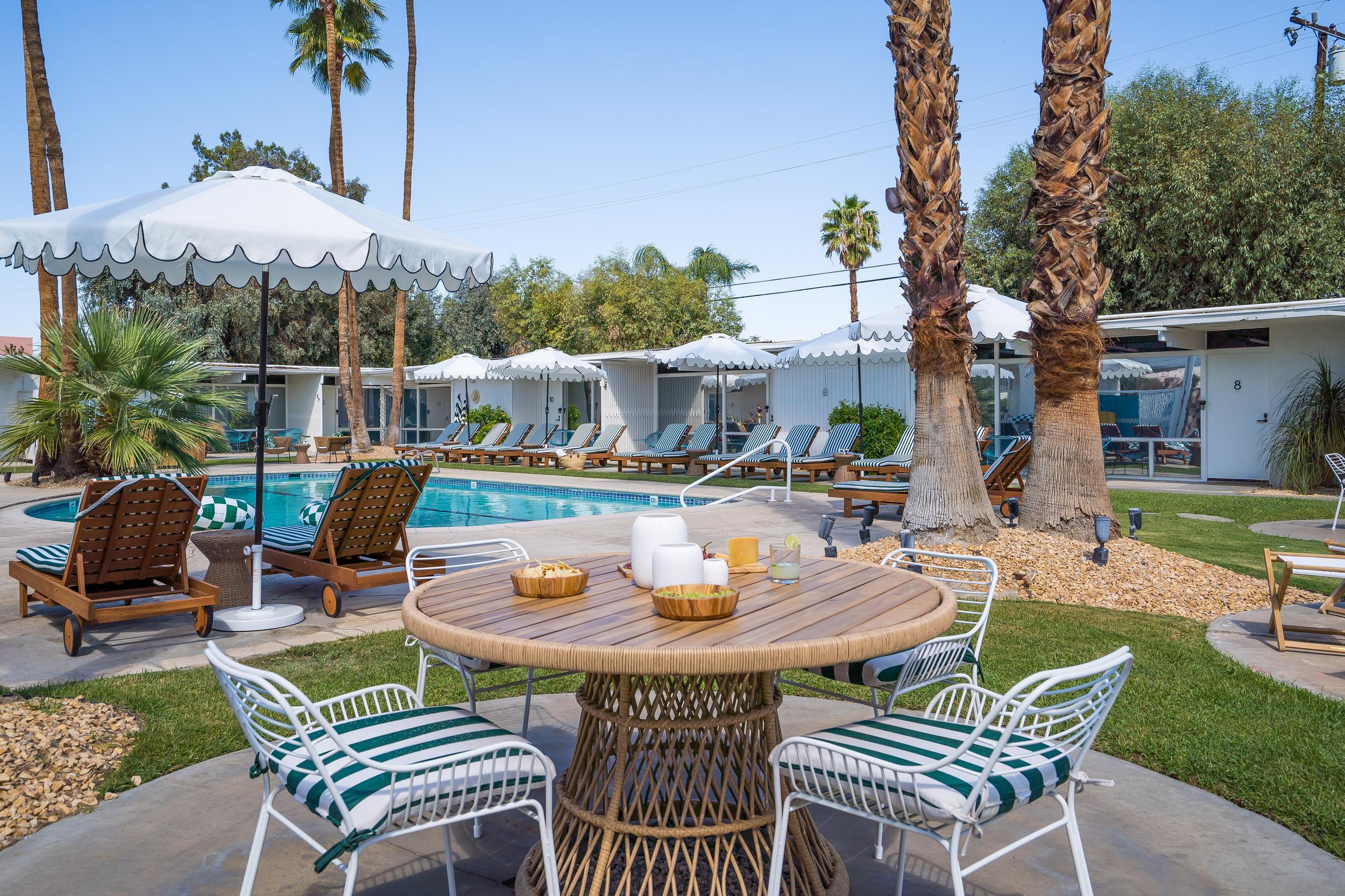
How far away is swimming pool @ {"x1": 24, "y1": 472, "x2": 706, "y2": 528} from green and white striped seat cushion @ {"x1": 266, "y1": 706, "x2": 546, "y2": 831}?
8830 mm

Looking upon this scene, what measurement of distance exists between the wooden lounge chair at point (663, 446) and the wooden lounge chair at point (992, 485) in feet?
27.2

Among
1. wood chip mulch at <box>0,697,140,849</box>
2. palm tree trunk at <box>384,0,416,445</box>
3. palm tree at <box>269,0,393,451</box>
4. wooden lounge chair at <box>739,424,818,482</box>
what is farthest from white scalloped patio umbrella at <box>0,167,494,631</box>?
palm tree trunk at <box>384,0,416,445</box>

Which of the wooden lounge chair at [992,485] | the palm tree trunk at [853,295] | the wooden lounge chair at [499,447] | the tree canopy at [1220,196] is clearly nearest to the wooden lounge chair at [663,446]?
the wooden lounge chair at [499,447]

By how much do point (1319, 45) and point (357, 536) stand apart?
2730cm

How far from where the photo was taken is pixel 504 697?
4.34 m

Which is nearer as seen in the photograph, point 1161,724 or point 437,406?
point 1161,724

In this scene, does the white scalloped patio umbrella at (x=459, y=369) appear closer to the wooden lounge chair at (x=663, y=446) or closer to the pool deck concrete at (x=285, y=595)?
the wooden lounge chair at (x=663, y=446)

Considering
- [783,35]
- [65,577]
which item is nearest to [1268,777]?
[65,577]

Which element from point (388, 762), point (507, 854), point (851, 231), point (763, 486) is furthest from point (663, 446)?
point (388, 762)

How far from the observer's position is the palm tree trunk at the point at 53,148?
13500mm

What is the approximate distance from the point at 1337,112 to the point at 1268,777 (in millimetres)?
23844

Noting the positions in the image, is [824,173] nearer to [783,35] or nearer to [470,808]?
[783,35]

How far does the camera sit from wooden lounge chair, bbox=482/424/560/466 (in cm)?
2173

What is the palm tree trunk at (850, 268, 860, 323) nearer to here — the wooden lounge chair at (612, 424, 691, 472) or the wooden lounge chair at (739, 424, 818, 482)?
the wooden lounge chair at (612, 424, 691, 472)
